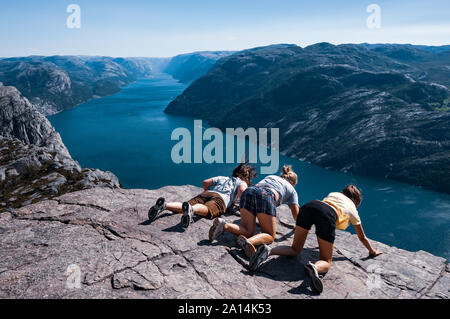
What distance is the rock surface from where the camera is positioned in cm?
569

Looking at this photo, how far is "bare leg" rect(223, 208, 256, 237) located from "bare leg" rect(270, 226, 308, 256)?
2.90 ft

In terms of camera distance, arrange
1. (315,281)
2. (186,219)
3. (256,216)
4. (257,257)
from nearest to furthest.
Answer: (315,281)
(257,257)
(256,216)
(186,219)

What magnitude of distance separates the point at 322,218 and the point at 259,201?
170 centimetres

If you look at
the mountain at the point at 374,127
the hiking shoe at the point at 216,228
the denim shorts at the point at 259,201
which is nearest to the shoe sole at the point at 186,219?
the hiking shoe at the point at 216,228

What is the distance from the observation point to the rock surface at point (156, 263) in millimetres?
5691

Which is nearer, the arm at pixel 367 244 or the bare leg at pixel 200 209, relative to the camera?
the arm at pixel 367 244

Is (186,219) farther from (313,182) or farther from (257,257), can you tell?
(313,182)

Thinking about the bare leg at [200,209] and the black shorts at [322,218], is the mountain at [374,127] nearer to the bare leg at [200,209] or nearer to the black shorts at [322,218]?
the black shorts at [322,218]

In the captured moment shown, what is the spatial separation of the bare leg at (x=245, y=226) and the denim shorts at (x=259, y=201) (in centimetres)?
14

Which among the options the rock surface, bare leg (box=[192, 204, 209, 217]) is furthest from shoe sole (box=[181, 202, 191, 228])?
bare leg (box=[192, 204, 209, 217])

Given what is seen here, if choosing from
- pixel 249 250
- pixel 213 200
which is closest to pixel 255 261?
pixel 249 250

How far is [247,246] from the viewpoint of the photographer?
7.08 metres

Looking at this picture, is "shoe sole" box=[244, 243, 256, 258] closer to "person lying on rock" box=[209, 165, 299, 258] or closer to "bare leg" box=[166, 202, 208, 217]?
"person lying on rock" box=[209, 165, 299, 258]
